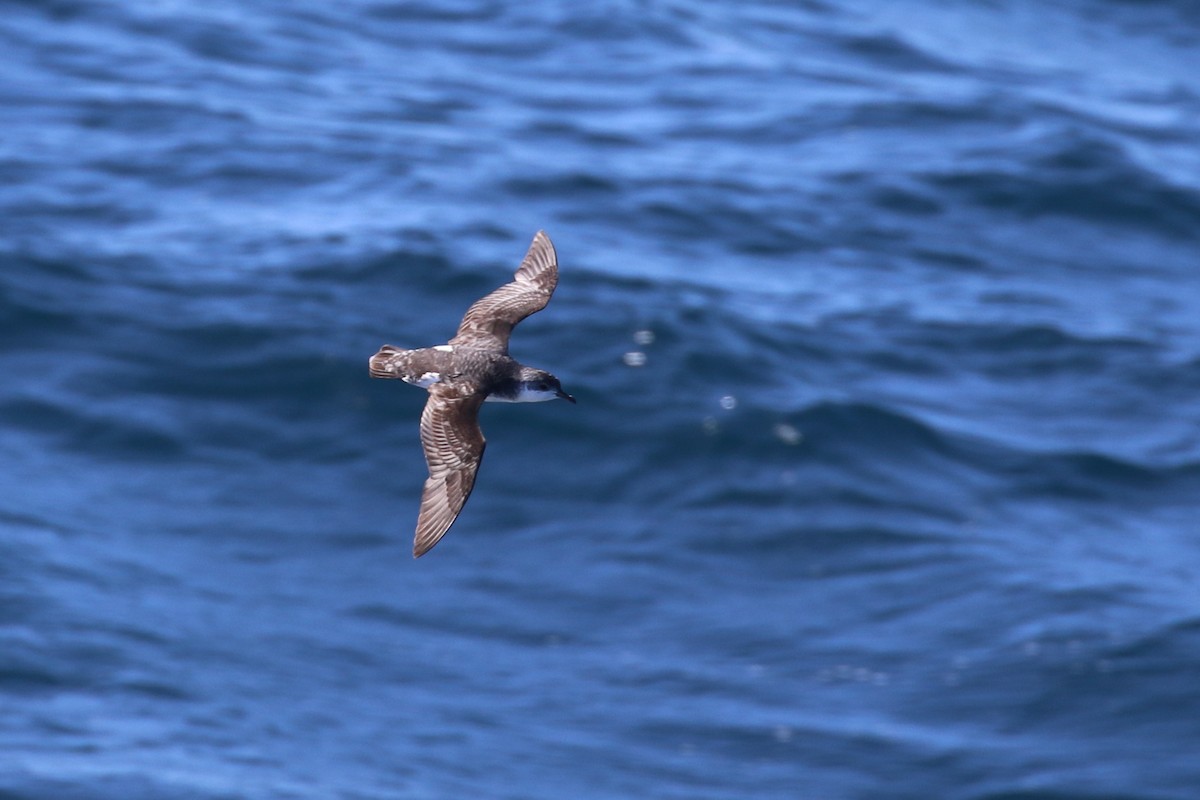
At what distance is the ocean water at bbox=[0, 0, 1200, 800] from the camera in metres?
19.4

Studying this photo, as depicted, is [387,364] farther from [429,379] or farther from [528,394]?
[528,394]

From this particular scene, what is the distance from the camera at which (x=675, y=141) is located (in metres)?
29.0

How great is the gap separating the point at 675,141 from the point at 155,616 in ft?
43.6

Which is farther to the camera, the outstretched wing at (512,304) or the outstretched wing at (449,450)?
the outstretched wing at (512,304)

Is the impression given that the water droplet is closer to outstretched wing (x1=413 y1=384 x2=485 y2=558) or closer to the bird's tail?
the bird's tail

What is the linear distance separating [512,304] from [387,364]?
1.04 m

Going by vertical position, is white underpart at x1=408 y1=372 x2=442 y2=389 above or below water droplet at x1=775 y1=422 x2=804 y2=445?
below

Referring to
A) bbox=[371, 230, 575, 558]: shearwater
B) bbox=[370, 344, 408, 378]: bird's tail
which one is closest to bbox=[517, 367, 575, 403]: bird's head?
bbox=[371, 230, 575, 558]: shearwater

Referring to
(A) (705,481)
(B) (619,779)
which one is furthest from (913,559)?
(B) (619,779)

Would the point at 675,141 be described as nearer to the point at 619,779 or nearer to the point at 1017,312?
the point at 1017,312

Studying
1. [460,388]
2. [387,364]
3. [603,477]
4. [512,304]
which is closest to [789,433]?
[603,477]

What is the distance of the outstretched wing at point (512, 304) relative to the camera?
9.84m

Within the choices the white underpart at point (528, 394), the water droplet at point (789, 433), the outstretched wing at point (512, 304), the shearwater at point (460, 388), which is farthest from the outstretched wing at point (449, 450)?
the water droplet at point (789, 433)

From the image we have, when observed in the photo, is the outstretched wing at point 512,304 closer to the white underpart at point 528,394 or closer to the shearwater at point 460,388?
the shearwater at point 460,388
